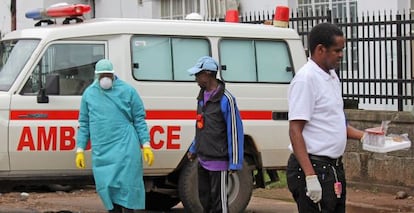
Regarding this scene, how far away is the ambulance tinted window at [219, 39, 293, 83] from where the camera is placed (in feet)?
30.6

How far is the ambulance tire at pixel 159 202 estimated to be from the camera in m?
10.2

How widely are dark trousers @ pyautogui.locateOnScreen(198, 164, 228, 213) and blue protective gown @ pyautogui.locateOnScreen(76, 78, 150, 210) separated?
58cm

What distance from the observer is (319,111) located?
17.1ft

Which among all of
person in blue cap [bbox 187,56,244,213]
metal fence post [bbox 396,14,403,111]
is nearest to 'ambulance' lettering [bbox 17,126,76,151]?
person in blue cap [bbox 187,56,244,213]

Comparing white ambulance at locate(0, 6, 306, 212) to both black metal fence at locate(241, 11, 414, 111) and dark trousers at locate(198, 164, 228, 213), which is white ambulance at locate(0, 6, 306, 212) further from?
black metal fence at locate(241, 11, 414, 111)

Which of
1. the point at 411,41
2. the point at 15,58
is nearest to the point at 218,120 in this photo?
the point at 15,58

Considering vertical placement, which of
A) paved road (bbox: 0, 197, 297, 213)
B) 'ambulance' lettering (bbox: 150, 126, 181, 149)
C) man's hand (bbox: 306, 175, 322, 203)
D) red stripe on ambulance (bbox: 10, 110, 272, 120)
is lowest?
paved road (bbox: 0, 197, 297, 213)

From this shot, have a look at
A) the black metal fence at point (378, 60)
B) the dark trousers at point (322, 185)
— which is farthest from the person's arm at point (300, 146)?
the black metal fence at point (378, 60)

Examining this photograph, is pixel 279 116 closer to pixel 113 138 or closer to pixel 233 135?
pixel 233 135

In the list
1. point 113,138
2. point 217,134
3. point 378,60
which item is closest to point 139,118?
point 113,138

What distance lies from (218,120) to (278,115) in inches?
70.3

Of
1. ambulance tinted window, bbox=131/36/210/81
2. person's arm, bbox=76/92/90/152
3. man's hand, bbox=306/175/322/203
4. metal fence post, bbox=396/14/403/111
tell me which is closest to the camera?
man's hand, bbox=306/175/322/203

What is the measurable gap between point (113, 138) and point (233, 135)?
1.09 m

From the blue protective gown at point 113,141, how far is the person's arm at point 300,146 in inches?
111
